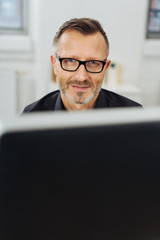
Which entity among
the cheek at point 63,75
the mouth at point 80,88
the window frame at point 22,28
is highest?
the window frame at point 22,28

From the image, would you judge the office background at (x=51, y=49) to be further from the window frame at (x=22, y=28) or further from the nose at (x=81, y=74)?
the nose at (x=81, y=74)

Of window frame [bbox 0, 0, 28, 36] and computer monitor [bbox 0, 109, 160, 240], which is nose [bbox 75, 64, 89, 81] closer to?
computer monitor [bbox 0, 109, 160, 240]

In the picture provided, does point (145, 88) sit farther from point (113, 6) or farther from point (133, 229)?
point (133, 229)

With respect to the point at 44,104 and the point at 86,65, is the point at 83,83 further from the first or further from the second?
the point at 44,104

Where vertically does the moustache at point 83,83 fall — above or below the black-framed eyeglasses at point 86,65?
below

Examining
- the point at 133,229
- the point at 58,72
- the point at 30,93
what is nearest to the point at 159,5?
the point at 30,93

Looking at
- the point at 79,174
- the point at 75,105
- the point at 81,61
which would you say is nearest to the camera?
the point at 79,174

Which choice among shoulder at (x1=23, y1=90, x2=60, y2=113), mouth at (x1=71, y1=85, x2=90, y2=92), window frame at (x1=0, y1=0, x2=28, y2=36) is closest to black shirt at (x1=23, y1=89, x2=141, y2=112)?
shoulder at (x1=23, y1=90, x2=60, y2=113)

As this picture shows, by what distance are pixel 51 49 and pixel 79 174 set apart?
2.75m

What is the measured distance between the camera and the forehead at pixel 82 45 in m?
1.11

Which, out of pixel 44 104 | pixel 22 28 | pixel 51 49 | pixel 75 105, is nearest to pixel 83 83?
pixel 75 105

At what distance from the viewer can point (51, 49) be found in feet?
10.2

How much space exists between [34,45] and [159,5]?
1.31 m

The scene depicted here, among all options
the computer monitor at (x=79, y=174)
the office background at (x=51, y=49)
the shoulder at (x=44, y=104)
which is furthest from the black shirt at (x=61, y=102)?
Result: the office background at (x=51, y=49)
